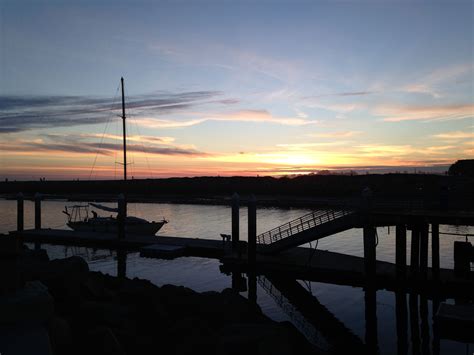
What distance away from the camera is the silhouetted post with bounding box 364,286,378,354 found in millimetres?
16484

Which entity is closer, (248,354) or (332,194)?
(248,354)

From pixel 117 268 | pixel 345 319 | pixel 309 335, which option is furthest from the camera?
pixel 117 268

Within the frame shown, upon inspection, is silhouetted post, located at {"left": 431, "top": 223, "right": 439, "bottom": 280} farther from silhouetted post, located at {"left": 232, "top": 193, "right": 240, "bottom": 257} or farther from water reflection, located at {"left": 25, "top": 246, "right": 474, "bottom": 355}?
silhouetted post, located at {"left": 232, "top": 193, "right": 240, "bottom": 257}

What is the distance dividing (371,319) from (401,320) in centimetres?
130

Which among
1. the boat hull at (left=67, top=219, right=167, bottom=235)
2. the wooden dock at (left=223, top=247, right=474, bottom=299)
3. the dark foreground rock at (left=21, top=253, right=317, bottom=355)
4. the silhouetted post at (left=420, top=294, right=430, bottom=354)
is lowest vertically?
the silhouetted post at (left=420, top=294, right=430, bottom=354)

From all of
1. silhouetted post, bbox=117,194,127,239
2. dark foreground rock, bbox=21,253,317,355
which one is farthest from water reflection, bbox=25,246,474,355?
silhouetted post, bbox=117,194,127,239

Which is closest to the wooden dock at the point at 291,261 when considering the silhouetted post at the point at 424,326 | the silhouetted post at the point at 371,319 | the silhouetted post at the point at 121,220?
the silhouetted post at the point at 121,220

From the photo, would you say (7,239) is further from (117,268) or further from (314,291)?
(117,268)

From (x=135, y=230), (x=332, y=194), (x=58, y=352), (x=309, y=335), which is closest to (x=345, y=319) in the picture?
(x=309, y=335)

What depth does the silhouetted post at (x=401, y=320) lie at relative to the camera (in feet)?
53.8

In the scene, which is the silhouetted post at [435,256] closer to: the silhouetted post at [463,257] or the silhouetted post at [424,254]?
the silhouetted post at [424,254]

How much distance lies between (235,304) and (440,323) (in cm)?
741

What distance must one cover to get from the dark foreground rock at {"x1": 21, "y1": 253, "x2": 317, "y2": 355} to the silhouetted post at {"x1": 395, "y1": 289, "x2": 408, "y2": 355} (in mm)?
5667

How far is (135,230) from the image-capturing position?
38594mm
